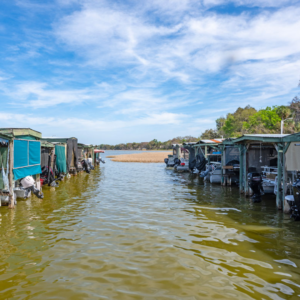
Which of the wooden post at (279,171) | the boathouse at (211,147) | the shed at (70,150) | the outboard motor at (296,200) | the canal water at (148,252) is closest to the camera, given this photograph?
the canal water at (148,252)

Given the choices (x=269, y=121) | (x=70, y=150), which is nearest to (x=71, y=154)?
Result: (x=70, y=150)

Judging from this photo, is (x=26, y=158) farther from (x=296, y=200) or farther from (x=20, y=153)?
(x=296, y=200)

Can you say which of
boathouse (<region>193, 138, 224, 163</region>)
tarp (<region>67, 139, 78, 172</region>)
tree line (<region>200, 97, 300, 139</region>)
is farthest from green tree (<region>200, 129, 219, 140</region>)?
tarp (<region>67, 139, 78, 172</region>)

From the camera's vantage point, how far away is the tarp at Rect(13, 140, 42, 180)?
37.0 ft

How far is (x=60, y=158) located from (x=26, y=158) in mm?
6879

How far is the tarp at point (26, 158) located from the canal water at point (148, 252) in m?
1.57

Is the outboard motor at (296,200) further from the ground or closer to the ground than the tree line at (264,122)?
closer to the ground

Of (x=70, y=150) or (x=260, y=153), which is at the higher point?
(x=70, y=150)

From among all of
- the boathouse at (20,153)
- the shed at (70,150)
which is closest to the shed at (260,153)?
the boathouse at (20,153)

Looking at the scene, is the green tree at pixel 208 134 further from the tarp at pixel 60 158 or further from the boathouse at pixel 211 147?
the tarp at pixel 60 158

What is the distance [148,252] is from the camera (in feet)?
21.7

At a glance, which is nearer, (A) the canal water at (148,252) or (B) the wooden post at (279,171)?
(A) the canal water at (148,252)

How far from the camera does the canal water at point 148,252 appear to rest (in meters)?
4.96

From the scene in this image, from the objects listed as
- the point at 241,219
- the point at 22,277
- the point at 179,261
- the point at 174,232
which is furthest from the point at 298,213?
the point at 22,277
